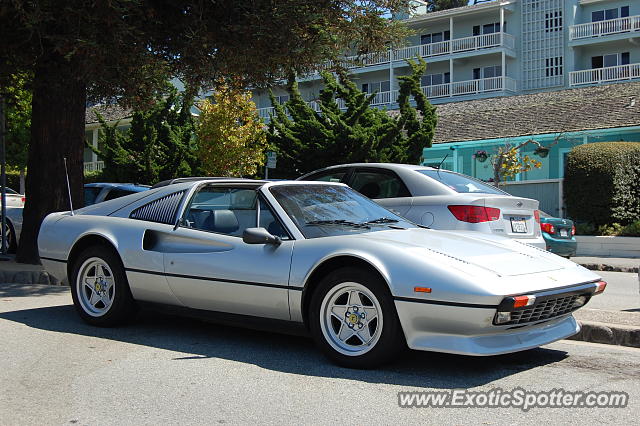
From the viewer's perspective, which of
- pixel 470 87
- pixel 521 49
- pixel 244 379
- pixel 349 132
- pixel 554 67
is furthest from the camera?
pixel 521 49

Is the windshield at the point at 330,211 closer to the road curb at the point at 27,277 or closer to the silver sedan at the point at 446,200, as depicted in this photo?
the silver sedan at the point at 446,200

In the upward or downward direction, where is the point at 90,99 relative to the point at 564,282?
upward

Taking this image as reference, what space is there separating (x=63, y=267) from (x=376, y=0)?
8244mm

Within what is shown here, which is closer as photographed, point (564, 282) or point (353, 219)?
point (564, 282)

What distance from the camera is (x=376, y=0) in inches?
514

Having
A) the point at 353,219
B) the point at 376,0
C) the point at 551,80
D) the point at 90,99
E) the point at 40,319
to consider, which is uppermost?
the point at 551,80

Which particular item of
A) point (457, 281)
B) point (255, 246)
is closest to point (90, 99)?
point (255, 246)

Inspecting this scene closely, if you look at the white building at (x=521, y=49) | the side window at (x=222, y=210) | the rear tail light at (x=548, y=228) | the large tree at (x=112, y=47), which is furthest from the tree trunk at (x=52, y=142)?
the white building at (x=521, y=49)

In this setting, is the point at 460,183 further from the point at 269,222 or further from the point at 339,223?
the point at 269,222

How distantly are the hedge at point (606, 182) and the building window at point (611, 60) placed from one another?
25151 millimetres

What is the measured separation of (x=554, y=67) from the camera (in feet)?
149

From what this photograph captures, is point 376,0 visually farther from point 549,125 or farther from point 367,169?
point 549,125

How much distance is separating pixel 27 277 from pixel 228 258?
5391mm

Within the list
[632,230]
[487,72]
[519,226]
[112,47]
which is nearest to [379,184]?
[519,226]
